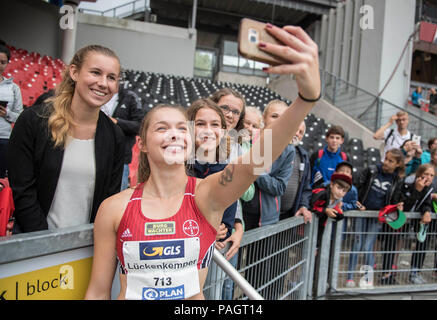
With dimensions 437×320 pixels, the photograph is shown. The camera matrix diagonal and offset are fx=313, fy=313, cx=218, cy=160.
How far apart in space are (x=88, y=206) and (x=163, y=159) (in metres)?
0.52

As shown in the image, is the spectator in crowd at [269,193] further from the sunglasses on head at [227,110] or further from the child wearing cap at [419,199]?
the child wearing cap at [419,199]

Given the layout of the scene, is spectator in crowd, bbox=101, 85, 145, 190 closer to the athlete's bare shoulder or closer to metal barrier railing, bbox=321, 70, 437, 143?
the athlete's bare shoulder

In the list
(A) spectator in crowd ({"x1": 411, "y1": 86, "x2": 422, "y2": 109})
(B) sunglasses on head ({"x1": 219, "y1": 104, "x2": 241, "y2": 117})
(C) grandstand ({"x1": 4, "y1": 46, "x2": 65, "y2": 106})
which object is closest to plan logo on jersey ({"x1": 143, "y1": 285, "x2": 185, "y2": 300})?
(B) sunglasses on head ({"x1": 219, "y1": 104, "x2": 241, "y2": 117})

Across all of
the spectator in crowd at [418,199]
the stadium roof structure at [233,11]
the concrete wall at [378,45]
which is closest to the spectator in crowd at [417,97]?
the concrete wall at [378,45]

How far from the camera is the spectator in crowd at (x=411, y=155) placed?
13.3 ft

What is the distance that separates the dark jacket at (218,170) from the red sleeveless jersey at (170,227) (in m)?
0.31

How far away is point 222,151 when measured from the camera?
158 cm

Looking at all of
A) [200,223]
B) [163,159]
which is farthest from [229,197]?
[163,159]

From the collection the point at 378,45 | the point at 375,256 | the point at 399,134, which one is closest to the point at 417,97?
the point at 378,45

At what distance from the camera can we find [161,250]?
106cm

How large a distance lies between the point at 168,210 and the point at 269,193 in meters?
1.07

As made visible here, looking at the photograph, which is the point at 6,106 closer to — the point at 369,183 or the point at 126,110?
the point at 126,110

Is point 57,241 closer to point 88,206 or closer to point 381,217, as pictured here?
point 88,206

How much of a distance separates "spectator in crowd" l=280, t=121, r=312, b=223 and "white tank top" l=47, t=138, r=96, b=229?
62.0 inches
